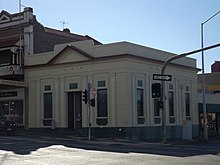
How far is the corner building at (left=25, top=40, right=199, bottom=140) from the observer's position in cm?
3419

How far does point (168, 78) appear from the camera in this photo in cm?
2970

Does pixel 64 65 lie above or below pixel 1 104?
above

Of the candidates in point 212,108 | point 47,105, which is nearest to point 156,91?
point 47,105

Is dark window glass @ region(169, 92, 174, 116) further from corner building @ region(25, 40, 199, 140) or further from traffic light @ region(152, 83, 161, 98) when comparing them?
traffic light @ region(152, 83, 161, 98)

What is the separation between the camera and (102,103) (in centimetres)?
3522

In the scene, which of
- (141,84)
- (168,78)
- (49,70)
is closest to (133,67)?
(141,84)

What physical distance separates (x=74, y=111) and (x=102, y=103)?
327 cm

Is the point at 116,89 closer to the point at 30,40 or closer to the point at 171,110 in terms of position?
the point at 171,110

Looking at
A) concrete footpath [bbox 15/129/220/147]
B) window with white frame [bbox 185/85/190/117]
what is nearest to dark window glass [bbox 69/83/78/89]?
concrete footpath [bbox 15/129/220/147]

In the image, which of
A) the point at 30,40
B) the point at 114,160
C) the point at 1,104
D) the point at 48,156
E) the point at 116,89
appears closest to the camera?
the point at 114,160

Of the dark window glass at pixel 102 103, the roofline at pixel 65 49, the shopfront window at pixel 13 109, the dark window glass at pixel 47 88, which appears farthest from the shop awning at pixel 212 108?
the shopfront window at pixel 13 109

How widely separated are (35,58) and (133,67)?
33.0ft

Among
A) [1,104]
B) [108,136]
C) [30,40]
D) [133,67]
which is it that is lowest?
[108,136]

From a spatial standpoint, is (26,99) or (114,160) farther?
(26,99)
